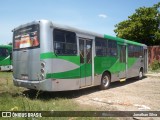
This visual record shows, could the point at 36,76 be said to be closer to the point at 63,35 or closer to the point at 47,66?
the point at 47,66

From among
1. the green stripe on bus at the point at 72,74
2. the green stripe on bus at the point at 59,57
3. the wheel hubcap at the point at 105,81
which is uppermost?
the green stripe on bus at the point at 59,57

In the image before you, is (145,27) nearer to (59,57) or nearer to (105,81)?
(105,81)

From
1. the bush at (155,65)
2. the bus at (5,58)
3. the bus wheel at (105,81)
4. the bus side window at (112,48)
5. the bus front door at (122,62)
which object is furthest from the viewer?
the bush at (155,65)

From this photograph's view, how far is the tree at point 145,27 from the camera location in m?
31.0

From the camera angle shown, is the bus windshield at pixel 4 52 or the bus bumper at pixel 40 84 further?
the bus windshield at pixel 4 52

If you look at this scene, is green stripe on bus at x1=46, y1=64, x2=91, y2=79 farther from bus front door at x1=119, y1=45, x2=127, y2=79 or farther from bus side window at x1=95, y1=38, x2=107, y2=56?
bus front door at x1=119, y1=45, x2=127, y2=79

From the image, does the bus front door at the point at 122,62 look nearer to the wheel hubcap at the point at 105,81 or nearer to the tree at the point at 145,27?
the wheel hubcap at the point at 105,81

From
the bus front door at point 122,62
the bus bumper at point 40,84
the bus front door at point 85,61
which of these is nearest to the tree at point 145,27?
the bus front door at point 122,62

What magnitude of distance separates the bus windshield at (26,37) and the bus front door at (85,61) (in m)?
2.12

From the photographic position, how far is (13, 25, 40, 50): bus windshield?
9305mm

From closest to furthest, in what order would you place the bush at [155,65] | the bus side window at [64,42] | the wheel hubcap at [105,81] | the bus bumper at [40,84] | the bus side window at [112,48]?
the bus bumper at [40,84] → the bus side window at [64,42] → the wheel hubcap at [105,81] → the bus side window at [112,48] → the bush at [155,65]

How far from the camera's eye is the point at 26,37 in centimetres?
980

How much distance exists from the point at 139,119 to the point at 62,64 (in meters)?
3.69

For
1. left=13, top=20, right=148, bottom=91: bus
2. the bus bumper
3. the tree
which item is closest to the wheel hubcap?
left=13, top=20, right=148, bottom=91: bus
